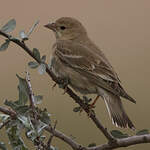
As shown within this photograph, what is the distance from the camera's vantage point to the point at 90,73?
10.7 feet

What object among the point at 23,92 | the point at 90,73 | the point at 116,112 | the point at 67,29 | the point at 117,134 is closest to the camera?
the point at 23,92

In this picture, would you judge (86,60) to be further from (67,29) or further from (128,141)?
(128,141)

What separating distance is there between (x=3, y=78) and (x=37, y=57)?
247 cm

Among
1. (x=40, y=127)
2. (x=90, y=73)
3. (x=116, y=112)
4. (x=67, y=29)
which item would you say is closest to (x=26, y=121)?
(x=40, y=127)

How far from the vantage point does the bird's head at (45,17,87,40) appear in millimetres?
3904

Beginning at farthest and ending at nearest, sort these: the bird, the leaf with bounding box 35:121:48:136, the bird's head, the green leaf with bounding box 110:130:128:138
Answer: the bird's head, the bird, the green leaf with bounding box 110:130:128:138, the leaf with bounding box 35:121:48:136

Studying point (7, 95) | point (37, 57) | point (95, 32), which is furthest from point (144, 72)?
point (37, 57)

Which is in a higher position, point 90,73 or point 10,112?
point 10,112

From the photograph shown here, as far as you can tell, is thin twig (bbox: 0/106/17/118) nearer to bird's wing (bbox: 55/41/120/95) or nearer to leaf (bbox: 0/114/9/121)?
leaf (bbox: 0/114/9/121)

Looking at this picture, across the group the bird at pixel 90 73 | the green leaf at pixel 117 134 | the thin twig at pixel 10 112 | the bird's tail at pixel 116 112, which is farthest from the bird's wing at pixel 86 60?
the thin twig at pixel 10 112

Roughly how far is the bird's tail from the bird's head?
976mm

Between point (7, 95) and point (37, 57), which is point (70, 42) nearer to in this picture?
point (7, 95)

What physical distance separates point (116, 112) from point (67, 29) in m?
1.17

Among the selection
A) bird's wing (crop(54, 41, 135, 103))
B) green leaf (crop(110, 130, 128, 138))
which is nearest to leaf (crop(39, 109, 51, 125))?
green leaf (crop(110, 130, 128, 138))
